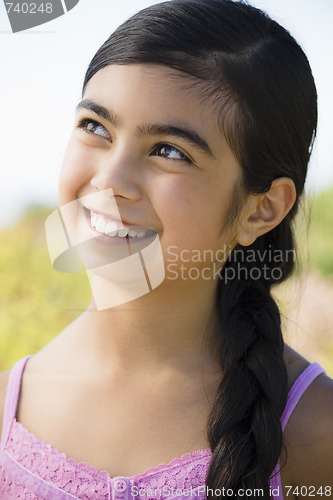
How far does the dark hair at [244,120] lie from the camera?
146 cm

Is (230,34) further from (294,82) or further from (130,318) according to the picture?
(130,318)

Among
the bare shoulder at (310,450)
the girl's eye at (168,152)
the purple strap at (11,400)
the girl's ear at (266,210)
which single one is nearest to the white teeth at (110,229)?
the girl's eye at (168,152)

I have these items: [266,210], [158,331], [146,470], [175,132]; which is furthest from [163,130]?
[146,470]

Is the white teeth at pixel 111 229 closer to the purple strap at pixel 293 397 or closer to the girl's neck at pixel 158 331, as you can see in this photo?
the girl's neck at pixel 158 331

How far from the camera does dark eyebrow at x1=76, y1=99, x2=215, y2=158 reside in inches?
55.3

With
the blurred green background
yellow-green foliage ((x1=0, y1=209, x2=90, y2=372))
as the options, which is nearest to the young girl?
the blurred green background

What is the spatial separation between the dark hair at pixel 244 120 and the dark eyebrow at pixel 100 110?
4.5 inches

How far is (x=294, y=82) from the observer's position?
1.59m

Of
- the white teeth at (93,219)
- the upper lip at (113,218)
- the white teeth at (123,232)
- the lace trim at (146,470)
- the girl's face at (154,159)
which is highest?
the girl's face at (154,159)

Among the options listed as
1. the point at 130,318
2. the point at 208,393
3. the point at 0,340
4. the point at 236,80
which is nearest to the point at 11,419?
the point at 130,318

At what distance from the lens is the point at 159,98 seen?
55.3 inches

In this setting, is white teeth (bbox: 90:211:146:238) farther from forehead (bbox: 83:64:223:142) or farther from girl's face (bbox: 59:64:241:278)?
forehead (bbox: 83:64:223:142)

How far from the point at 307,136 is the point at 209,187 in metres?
0.39

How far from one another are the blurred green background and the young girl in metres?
1.62
